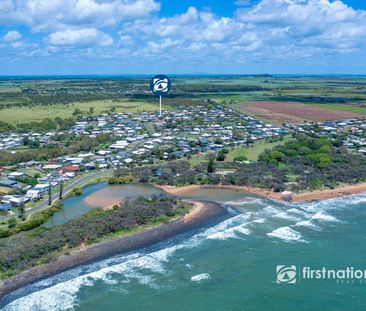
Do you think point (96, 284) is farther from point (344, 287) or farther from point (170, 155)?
point (170, 155)

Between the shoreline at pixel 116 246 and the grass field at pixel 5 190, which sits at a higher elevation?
the grass field at pixel 5 190

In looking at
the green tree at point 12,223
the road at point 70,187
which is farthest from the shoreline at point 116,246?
the road at point 70,187

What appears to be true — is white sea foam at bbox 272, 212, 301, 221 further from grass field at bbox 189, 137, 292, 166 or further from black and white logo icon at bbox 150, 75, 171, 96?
black and white logo icon at bbox 150, 75, 171, 96

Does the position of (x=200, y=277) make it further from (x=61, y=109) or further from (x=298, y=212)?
(x=61, y=109)

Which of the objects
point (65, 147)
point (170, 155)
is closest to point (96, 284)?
point (170, 155)

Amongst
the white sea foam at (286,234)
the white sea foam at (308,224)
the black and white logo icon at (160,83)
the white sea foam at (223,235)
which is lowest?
the white sea foam at (223,235)

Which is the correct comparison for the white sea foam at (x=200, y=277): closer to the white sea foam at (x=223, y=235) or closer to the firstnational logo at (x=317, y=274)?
the firstnational logo at (x=317, y=274)

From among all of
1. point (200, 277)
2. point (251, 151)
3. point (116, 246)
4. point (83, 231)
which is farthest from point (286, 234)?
point (251, 151)
